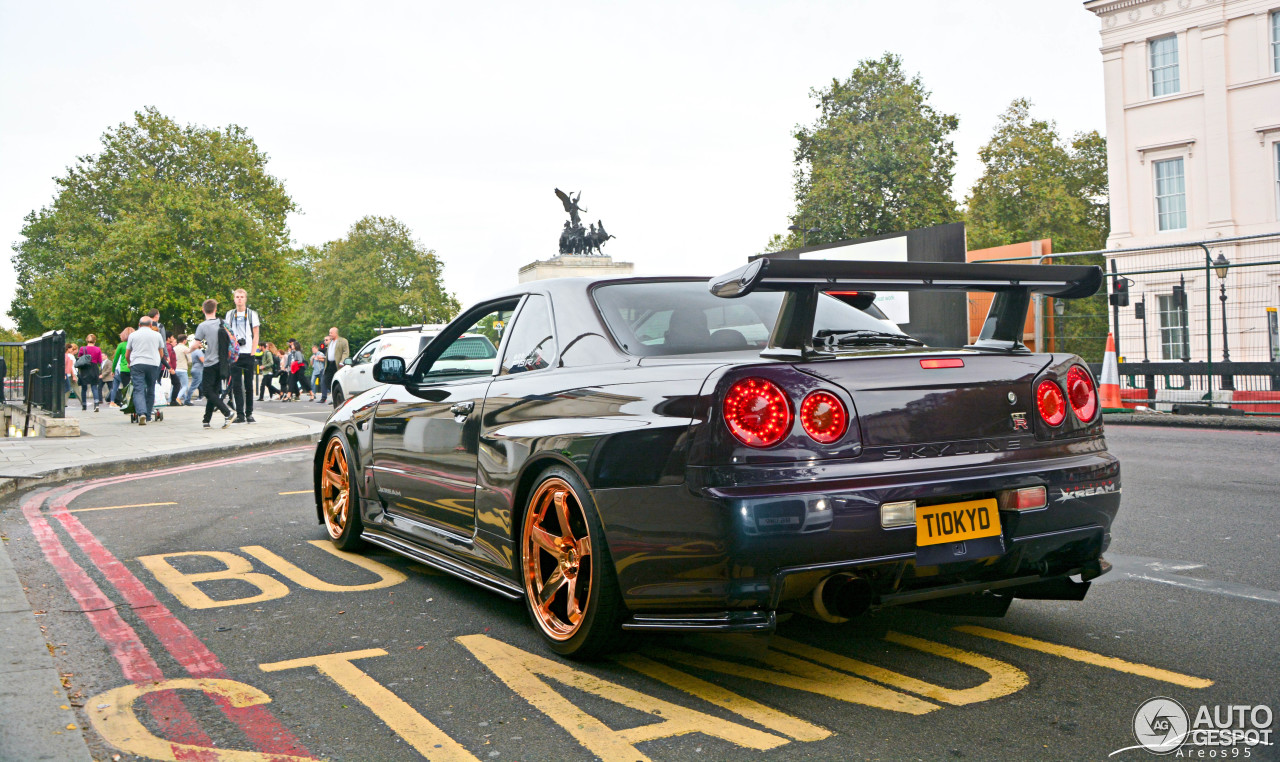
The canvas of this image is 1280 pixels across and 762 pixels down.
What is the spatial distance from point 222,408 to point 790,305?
14326 mm

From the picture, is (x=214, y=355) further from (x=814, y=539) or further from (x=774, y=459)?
(x=814, y=539)

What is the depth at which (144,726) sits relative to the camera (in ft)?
10.6

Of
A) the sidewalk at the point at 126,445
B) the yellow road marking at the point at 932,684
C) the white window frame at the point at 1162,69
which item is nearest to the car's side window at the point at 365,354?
the sidewalk at the point at 126,445

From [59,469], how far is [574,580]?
29.0 feet

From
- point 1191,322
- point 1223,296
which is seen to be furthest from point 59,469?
point 1223,296

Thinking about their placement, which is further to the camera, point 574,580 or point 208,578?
point 208,578

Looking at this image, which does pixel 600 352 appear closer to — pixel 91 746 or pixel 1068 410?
pixel 1068 410

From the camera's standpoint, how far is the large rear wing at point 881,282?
3.32m

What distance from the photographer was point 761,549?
3.12 meters

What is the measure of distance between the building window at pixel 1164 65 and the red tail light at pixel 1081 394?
108ft

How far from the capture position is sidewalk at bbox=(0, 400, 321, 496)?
1074 cm

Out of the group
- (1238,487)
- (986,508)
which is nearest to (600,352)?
(986,508)

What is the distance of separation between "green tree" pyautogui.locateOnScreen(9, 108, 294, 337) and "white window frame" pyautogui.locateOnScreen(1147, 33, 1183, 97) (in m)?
41.4

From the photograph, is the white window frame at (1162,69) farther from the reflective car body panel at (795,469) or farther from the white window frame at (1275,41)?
the reflective car body panel at (795,469)
